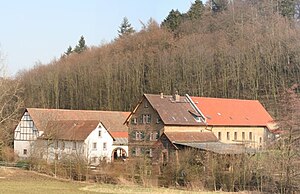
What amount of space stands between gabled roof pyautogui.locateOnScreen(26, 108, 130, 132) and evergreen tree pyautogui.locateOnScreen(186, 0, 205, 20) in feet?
119

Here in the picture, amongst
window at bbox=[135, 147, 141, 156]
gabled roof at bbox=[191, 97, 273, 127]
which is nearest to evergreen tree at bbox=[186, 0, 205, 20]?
gabled roof at bbox=[191, 97, 273, 127]

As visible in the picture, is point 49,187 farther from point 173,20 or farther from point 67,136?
point 173,20

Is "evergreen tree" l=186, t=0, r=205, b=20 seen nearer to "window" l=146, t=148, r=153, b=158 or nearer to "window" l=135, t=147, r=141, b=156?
"window" l=135, t=147, r=141, b=156

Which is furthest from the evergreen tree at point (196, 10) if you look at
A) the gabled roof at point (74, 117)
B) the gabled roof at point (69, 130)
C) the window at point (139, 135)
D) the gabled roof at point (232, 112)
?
the window at point (139, 135)

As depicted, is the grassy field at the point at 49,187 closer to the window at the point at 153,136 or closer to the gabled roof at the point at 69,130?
the gabled roof at the point at 69,130

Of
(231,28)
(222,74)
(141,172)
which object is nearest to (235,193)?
(141,172)

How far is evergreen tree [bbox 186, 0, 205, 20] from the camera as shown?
315 ft

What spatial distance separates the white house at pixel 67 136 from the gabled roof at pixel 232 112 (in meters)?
9.78

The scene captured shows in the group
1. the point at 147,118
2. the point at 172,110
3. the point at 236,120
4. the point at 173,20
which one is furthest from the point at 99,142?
the point at 173,20

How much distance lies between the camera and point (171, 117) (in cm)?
4875

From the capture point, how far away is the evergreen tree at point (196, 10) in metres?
95.9

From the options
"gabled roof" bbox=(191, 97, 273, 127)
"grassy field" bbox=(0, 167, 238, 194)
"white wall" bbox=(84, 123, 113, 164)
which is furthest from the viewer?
"gabled roof" bbox=(191, 97, 273, 127)

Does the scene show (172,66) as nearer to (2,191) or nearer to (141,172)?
(141,172)

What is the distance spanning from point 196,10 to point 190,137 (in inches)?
2179
